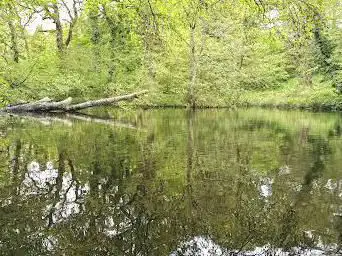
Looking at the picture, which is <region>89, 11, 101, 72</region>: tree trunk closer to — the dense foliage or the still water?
the dense foliage

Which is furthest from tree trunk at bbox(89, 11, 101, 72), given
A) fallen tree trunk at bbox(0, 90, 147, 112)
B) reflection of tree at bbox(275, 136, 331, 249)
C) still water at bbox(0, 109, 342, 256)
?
reflection of tree at bbox(275, 136, 331, 249)

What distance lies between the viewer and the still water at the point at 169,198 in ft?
15.2

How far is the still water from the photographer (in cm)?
462

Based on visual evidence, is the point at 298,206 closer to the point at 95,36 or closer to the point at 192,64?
the point at 192,64

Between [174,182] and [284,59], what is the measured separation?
1428 inches

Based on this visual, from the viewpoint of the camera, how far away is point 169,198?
20.5 ft

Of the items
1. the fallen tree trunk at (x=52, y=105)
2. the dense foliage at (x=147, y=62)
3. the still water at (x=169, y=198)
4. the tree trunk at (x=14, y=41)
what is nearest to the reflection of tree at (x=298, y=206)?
the still water at (x=169, y=198)

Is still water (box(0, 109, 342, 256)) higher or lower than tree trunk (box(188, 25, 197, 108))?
lower

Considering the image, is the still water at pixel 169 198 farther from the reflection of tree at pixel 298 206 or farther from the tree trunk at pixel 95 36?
the tree trunk at pixel 95 36

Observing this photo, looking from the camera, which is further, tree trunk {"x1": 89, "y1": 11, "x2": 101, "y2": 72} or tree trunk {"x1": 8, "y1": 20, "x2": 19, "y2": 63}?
tree trunk {"x1": 89, "y1": 11, "x2": 101, "y2": 72}

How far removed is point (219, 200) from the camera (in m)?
6.18

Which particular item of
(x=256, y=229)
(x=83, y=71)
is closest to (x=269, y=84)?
(x=83, y=71)

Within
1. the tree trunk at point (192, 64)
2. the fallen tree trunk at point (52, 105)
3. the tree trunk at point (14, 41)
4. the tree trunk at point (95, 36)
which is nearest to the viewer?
the fallen tree trunk at point (52, 105)

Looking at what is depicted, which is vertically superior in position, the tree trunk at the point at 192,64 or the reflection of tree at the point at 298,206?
the tree trunk at the point at 192,64
